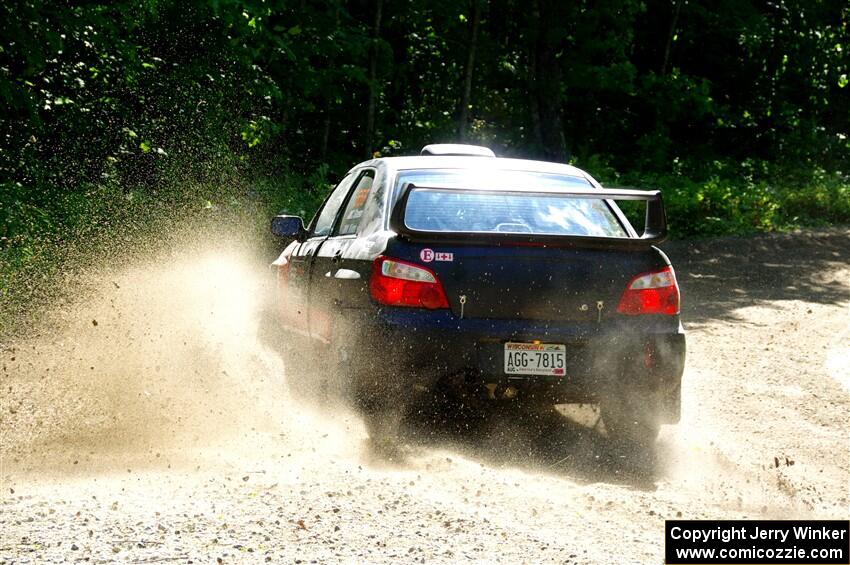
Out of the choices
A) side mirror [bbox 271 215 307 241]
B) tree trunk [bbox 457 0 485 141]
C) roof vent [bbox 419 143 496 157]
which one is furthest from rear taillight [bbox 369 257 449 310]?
tree trunk [bbox 457 0 485 141]

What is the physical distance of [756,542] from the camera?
4699 millimetres

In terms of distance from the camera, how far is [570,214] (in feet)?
22.8

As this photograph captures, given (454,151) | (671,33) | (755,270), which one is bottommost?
(755,270)

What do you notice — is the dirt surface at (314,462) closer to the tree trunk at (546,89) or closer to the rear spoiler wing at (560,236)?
the rear spoiler wing at (560,236)

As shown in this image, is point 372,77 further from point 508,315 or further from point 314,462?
point 314,462

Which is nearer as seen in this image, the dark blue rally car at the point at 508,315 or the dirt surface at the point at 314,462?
the dirt surface at the point at 314,462

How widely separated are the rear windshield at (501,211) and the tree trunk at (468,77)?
1815 centimetres

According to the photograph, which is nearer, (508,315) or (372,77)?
(508,315)

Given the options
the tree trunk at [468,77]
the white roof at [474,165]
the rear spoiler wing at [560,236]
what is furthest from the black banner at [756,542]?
the tree trunk at [468,77]

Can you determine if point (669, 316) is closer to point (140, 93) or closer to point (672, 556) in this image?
point (672, 556)

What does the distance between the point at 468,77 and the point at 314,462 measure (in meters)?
20.0

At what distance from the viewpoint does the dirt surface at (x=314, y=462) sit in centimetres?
456

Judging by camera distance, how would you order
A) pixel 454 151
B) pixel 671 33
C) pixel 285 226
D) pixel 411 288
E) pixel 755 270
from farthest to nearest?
1. pixel 671 33
2. pixel 755 270
3. pixel 454 151
4. pixel 285 226
5. pixel 411 288

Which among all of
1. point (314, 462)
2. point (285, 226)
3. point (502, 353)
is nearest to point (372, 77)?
point (285, 226)
